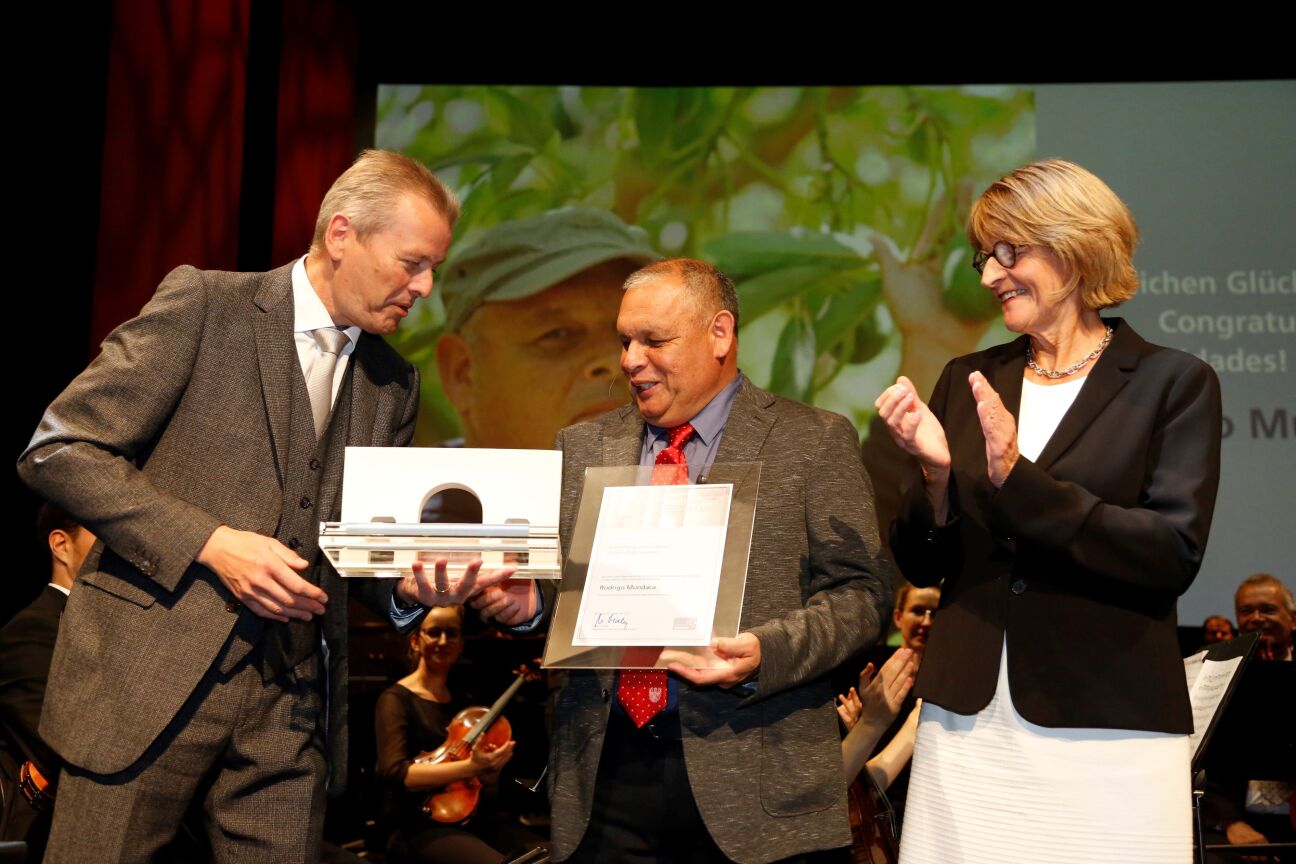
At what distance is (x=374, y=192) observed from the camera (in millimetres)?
2566

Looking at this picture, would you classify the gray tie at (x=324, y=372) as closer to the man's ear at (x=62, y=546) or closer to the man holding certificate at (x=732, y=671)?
the man holding certificate at (x=732, y=671)

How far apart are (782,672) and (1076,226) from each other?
3.21ft

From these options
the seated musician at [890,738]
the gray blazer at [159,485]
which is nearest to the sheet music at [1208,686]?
the seated musician at [890,738]

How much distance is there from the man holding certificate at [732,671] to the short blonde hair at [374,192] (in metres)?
0.52

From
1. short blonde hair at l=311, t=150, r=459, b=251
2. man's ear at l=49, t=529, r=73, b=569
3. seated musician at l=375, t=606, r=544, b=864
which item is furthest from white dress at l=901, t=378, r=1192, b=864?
man's ear at l=49, t=529, r=73, b=569

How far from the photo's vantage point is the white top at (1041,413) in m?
2.30

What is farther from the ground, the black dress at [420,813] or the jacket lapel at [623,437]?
the jacket lapel at [623,437]

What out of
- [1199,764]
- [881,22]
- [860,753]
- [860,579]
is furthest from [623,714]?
[881,22]

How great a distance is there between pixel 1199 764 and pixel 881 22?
15.2 ft

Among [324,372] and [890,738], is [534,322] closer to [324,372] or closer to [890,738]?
[890,738]

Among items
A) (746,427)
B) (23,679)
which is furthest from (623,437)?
(23,679)

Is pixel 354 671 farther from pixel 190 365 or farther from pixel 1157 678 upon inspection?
pixel 1157 678

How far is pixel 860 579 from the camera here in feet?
8.13
